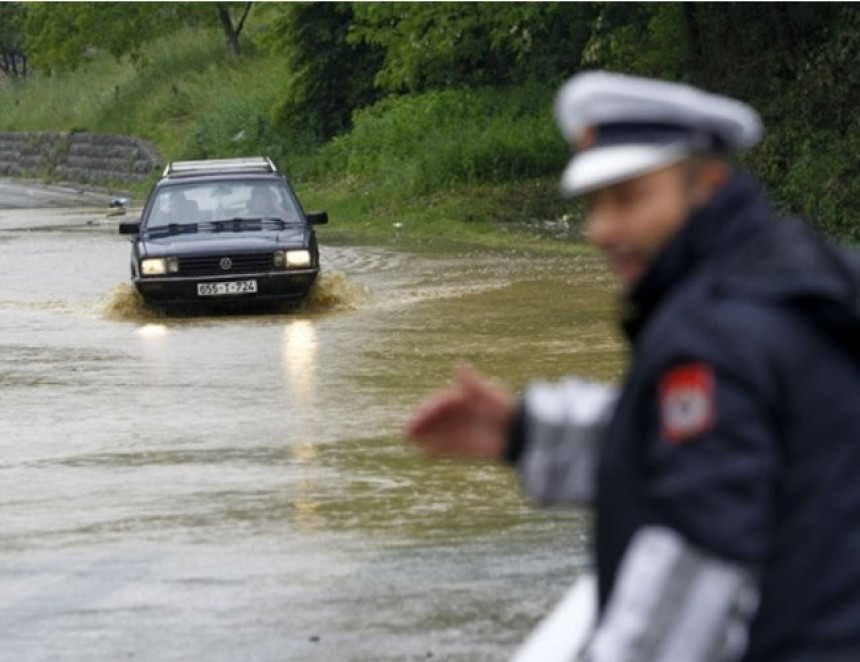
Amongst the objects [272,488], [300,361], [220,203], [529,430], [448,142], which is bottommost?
[448,142]

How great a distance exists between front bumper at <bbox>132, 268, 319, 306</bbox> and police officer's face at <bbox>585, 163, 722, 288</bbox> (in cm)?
2135

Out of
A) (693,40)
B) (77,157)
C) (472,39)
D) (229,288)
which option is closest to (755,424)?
(229,288)

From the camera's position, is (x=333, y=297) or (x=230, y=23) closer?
(x=333, y=297)

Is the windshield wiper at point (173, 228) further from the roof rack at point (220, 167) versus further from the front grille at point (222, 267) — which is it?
the roof rack at point (220, 167)

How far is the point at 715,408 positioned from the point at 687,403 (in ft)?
0.13

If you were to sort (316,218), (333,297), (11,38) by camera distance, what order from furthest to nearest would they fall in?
(11,38) → (316,218) → (333,297)

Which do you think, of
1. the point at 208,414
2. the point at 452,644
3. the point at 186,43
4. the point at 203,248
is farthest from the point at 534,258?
the point at 186,43

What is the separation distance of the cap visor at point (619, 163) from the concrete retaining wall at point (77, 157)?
5969cm

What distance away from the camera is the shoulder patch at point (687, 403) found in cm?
328

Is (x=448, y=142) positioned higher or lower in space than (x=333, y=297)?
lower

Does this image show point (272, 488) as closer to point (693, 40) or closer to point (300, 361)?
point (300, 361)

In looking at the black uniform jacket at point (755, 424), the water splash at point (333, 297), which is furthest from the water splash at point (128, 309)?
the black uniform jacket at point (755, 424)

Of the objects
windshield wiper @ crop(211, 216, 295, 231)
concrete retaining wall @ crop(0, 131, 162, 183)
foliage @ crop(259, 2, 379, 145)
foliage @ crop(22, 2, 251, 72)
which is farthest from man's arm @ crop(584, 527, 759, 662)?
foliage @ crop(22, 2, 251, 72)

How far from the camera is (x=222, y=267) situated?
2484 centimetres
